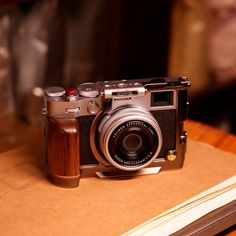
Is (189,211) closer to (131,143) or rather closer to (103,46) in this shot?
(131,143)

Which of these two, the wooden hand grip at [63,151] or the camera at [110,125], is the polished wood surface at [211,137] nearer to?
the camera at [110,125]

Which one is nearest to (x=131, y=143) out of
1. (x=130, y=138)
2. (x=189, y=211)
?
(x=130, y=138)

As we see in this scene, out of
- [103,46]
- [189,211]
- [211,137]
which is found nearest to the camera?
[189,211]

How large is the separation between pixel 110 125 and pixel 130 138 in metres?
0.04

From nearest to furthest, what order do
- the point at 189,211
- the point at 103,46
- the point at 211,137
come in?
the point at 189,211 → the point at 211,137 → the point at 103,46

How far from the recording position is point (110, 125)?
754 mm

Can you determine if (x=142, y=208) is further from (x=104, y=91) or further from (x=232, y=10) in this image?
(x=232, y=10)

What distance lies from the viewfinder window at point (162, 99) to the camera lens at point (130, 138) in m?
0.02

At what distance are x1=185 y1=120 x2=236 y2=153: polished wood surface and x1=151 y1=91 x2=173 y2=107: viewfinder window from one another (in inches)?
7.2

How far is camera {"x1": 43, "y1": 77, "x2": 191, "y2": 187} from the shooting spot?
0.75 metres

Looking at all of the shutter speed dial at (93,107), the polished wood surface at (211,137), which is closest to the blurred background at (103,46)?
the polished wood surface at (211,137)

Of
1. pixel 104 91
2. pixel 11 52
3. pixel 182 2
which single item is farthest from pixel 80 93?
pixel 182 2

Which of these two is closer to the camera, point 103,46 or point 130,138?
point 130,138

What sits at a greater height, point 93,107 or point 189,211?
point 93,107
